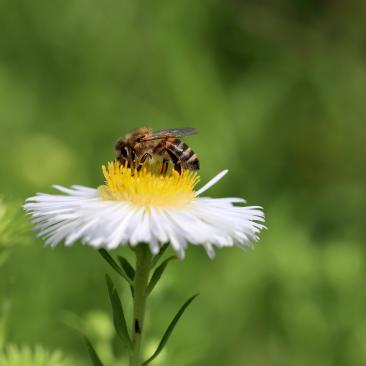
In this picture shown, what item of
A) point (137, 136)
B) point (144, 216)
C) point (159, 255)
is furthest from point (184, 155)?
point (159, 255)

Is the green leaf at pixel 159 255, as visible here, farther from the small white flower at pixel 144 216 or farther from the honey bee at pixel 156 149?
the honey bee at pixel 156 149

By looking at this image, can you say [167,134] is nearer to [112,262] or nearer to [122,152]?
[122,152]

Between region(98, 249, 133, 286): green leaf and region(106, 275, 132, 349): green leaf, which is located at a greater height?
region(98, 249, 133, 286): green leaf

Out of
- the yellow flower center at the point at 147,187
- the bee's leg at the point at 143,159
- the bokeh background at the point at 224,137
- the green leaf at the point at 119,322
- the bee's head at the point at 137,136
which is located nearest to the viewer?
the green leaf at the point at 119,322

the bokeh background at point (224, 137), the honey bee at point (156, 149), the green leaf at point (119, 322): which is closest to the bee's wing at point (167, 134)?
the honey bee at point (156, 149)

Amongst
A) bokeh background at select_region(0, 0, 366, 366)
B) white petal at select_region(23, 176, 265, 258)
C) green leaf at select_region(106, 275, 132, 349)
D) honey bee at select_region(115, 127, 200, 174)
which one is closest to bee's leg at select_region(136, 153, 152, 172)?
honey bee at select_region(115, 127, 200, 174)

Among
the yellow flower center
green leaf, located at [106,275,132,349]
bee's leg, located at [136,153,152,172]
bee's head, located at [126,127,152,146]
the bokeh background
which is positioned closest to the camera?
green leaf, located at [106,275,132,349]

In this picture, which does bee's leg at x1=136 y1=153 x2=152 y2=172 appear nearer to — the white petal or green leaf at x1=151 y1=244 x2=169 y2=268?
the white petal
